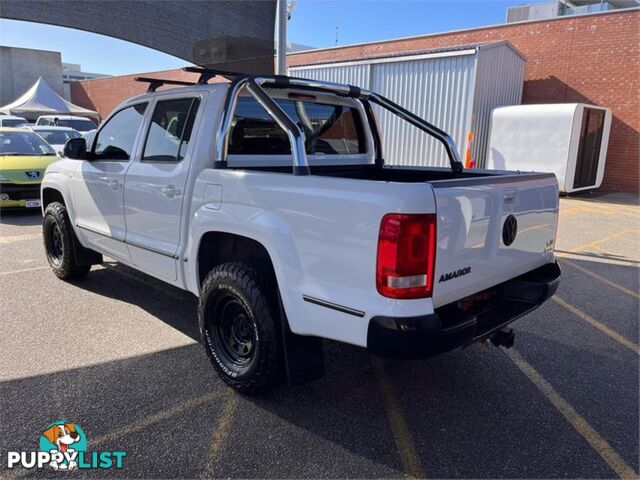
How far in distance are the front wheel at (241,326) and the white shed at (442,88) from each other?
10029 mm

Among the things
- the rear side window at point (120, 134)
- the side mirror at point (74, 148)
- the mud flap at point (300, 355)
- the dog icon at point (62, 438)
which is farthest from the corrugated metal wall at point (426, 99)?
the dog icon at point (62, 438)

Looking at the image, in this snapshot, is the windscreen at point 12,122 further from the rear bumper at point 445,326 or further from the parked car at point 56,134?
the rear bumper at point 445,326

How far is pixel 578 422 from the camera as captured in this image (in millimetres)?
2961

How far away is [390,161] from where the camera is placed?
14.6 meters

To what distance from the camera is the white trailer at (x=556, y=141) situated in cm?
1159

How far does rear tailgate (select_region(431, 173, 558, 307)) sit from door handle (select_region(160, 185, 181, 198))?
76.9 inches

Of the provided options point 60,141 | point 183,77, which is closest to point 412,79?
point 60,141

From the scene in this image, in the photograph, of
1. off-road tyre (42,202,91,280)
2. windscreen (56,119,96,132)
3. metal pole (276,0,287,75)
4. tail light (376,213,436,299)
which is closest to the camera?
tail light (376,213,436,299)

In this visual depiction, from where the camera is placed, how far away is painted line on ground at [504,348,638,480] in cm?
258

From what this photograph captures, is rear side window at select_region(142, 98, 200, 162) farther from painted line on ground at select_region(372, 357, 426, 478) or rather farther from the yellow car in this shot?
the yellow car

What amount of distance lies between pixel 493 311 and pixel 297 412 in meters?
1.39

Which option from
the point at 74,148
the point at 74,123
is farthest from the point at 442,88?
the point at 74,123

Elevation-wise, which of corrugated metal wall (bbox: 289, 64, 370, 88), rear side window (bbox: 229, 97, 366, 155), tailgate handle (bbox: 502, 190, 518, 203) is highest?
corrugated metal wall (bbox: 289, 64, 370, 88)

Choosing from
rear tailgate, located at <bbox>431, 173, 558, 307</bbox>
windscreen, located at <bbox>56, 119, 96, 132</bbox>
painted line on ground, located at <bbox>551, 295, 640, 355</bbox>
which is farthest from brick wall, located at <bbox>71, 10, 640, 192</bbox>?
windscreen, located at <bbox>56, 119, 96, 132</bbox>
